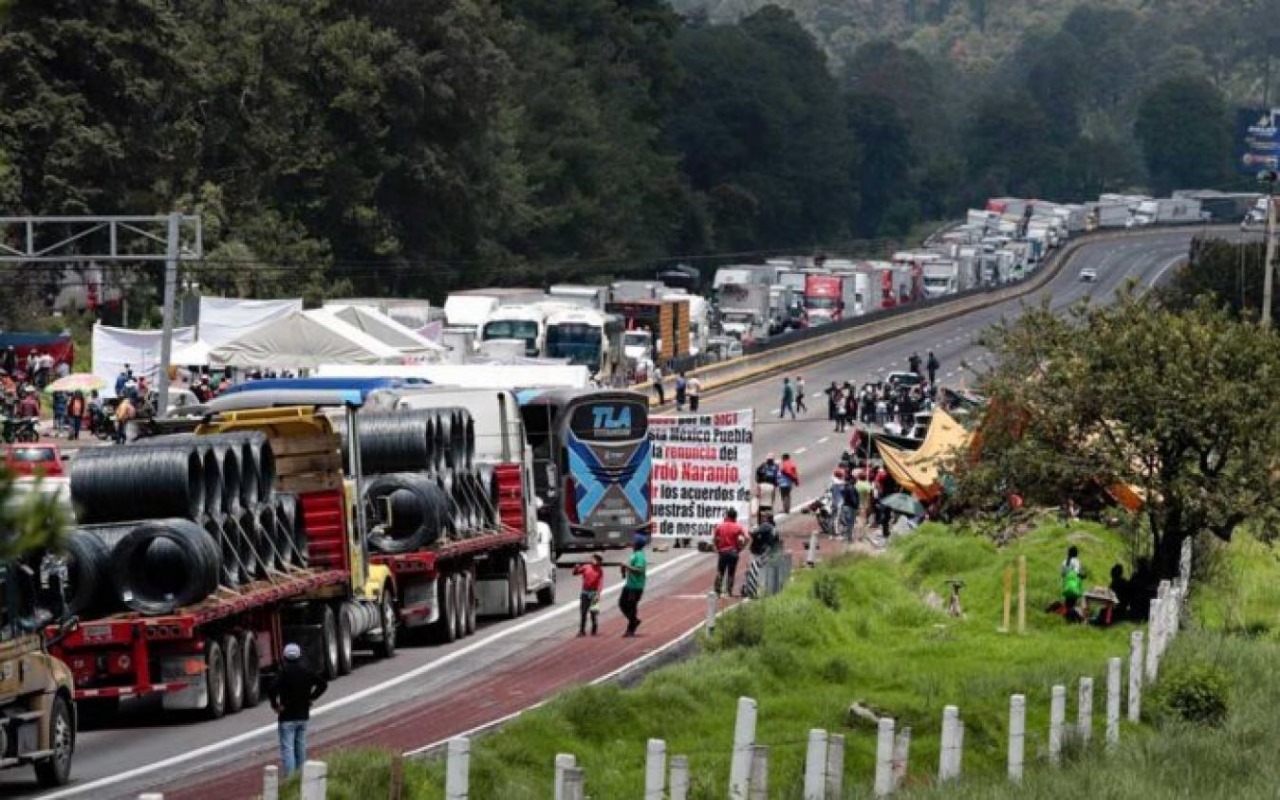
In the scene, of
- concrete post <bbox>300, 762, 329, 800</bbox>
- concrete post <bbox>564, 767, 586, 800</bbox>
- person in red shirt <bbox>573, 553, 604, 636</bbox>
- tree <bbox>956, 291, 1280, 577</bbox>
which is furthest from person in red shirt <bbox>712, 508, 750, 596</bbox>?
concrete post <bbox>300, 762, 329, 800</bbox>

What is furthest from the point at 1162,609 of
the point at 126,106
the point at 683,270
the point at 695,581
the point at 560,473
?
the point at 683,270

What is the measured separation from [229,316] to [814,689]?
4146cm

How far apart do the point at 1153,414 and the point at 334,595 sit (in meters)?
12.4

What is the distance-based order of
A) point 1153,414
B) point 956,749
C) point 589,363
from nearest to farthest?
1. point 956,749
2. point 1153,414
3. point 589,363

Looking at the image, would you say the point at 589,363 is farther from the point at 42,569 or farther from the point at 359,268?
the point at 42,569

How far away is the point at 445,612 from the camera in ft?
122

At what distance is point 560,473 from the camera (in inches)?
1966

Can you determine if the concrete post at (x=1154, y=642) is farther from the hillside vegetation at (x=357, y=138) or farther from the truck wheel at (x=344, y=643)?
the hillside vegetation at (x=357, y=138)

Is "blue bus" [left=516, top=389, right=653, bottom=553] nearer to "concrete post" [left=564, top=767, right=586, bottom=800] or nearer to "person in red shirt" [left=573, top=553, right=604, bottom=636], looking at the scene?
"person in red shirt" [left=573, top=553, right=604, bottom=636]

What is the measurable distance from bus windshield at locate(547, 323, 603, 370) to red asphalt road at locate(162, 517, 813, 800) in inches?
1608

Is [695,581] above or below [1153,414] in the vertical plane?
below

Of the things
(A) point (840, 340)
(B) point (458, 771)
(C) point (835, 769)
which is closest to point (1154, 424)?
(C) point (835, 769)

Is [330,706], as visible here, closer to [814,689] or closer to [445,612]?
[814,689]

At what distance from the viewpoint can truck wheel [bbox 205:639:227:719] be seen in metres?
28.7
